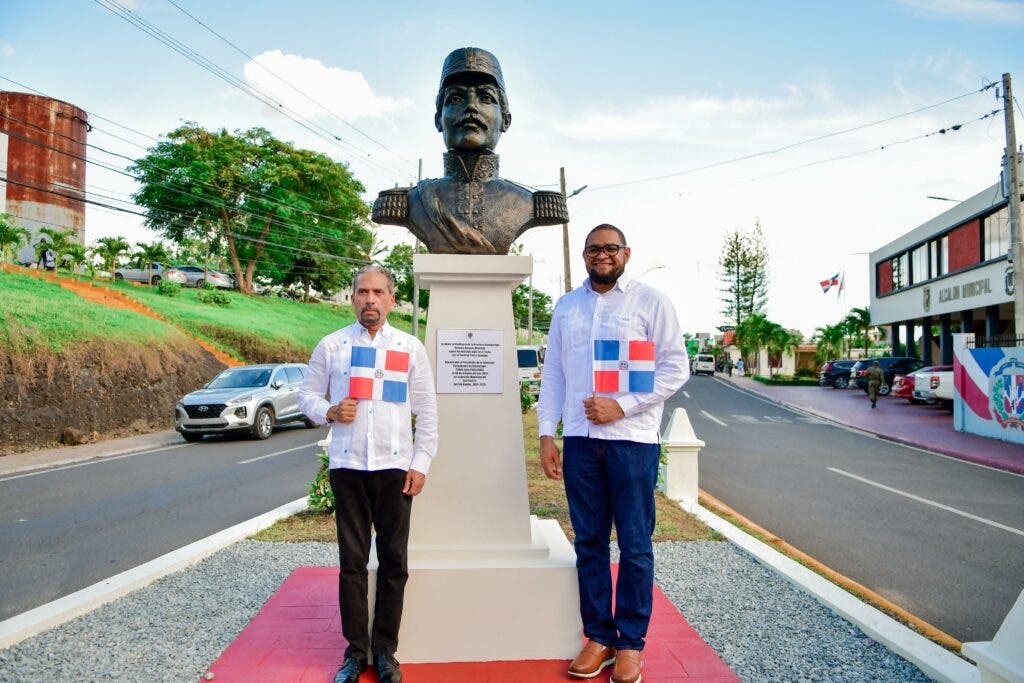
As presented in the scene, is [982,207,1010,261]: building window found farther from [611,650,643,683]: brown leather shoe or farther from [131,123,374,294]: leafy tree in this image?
[131,123,374,294]: leafy tree

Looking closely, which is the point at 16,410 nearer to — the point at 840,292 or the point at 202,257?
the point at 202,257

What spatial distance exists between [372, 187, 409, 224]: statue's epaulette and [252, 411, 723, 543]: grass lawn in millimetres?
2912

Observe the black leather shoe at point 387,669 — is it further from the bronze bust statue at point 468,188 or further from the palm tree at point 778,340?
the palm tree at point 778,340

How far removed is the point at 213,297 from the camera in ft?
104

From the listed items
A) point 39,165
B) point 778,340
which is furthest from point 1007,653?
point 778,340

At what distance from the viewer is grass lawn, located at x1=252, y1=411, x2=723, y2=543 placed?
611cm

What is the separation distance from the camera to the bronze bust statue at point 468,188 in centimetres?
405

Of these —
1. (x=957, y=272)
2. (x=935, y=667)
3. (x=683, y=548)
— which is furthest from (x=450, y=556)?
(x=957, y=272)

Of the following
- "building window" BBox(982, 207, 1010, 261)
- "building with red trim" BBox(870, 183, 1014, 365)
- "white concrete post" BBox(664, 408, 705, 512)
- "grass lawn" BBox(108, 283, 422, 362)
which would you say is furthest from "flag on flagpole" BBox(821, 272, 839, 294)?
"white concrete post" BBox(664, 408, 705, 512)

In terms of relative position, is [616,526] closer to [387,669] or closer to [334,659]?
[387,669]

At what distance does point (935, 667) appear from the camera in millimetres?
3371

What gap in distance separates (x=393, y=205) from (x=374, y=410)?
148 centimetres

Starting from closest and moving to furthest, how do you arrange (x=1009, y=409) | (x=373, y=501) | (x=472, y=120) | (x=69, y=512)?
(x=373, y=501) < (x=472, y=120) < (x=69, y=512) < (x=1009, y=409)

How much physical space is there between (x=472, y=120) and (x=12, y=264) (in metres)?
22.8
